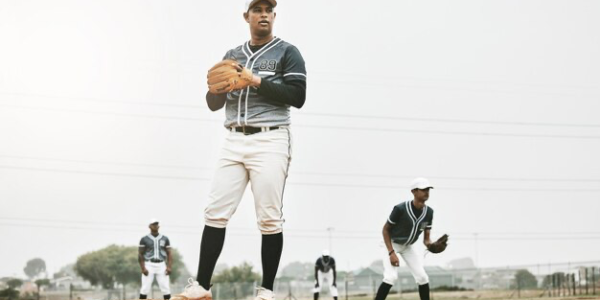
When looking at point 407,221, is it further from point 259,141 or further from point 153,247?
point 153,247

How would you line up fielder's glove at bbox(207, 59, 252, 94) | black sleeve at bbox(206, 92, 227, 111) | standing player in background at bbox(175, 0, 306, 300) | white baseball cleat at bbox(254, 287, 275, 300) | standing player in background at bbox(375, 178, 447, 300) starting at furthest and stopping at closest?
standing player in background at bbox(375, 178, 447, 300) → black sleeve at bbox(206, 92, 227, 111) → white baseball cleat at bbox(254, 287, 275, 300) → standing player in background at bbox(175, 0, 306, 300) → fielder's glove at bbox(207, 59, 252, 94)

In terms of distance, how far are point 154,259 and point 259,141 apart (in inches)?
511

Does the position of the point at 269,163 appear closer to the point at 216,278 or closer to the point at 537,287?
the point at 537,287

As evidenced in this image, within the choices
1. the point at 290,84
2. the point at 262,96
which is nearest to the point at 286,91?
the point at 290,84

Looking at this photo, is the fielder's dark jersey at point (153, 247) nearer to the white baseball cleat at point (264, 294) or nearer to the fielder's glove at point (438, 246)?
the fielder's glove at point (438, 246)

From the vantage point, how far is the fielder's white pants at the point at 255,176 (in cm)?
596

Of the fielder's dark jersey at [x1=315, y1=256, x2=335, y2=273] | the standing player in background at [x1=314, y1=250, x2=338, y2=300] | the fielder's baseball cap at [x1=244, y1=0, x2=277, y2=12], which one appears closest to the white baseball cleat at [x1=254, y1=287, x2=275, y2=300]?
the fielder's baseball cap at [x1=244, y1=0, x2=277, y2=12]

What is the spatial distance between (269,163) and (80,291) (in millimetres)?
40637

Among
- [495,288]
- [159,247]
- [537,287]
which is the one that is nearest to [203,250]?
[159,247]

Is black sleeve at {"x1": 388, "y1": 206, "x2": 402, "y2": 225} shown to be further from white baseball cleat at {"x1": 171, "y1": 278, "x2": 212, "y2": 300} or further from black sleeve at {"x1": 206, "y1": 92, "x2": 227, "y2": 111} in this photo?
white baseball cleat at {"x1": 171, "y1": 278, "x2": 212, "y2": 300}

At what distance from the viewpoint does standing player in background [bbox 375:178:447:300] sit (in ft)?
34.6

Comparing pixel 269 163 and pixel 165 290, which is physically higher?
pixel 269 163

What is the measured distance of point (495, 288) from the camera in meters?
48.6

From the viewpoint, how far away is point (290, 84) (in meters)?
6.05
